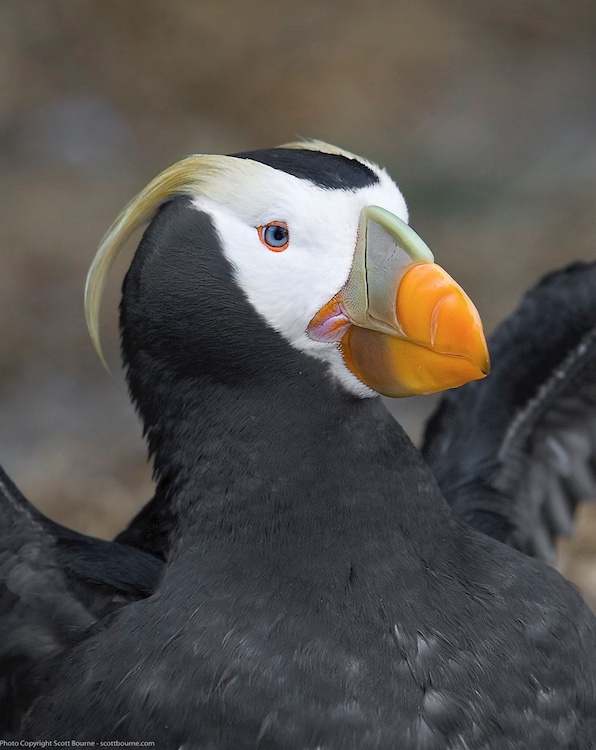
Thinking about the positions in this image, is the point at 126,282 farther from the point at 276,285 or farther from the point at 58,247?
the point at 58,247

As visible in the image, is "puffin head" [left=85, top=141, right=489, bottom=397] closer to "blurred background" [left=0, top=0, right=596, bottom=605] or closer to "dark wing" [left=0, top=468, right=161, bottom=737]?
"dark wing" [left=0, top=468, right=161, bottom=737]

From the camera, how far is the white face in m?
2.18

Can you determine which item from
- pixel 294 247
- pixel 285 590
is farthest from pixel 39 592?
pixel 294 247

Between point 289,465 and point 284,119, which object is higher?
point 284,119

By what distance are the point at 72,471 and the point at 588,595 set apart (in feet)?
7.64

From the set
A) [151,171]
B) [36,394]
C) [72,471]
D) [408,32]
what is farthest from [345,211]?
[408,32]

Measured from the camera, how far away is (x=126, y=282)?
2.38 m

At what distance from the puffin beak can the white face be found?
0.9 inches

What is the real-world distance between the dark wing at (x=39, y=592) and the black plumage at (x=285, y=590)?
0.73 ft

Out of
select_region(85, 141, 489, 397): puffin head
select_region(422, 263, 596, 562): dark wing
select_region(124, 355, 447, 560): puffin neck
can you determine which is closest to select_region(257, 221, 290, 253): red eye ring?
select_region(85, 141, 489, 397): puffin head

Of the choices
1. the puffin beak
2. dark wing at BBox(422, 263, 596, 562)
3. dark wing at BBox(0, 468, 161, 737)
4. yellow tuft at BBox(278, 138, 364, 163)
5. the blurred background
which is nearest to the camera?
the puffin beak

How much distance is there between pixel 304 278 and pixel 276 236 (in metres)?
0.09

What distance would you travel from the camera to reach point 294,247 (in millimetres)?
2176

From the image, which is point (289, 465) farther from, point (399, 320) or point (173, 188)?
point (173, 188)
